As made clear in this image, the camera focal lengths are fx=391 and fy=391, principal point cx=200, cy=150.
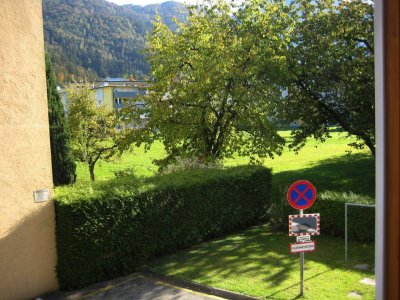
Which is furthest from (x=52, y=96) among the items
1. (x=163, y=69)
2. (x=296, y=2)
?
(x=296, y=2)

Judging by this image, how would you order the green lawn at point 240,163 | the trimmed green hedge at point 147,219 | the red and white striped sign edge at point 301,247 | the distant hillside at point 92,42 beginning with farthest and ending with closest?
1. the distant hillside at point 92,42
2. the green lawn at point 240,163
3. the trimmed green hedge at point 147,219
4. the red and white striped sign edge at point 301,247

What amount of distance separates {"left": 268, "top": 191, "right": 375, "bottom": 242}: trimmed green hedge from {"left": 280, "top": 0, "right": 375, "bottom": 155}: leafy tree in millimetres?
5256

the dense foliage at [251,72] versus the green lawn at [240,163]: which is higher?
the dense foliage at [251,72]

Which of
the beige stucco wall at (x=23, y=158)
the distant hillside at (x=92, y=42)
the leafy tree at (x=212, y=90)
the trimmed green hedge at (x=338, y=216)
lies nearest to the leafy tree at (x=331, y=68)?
the leafy tree at (x=212, y=90)

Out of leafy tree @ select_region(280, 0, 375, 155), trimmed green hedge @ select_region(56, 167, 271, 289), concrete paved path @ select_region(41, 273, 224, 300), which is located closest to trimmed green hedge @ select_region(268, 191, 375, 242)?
trimmed green hedge @ select_region(56, 167, 271, 289)

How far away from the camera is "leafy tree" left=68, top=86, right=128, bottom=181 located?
21312mm

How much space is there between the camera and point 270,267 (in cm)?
902

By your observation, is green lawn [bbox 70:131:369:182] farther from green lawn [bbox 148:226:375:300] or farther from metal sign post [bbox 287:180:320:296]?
metal sign post [bbox 287:180:320:296]

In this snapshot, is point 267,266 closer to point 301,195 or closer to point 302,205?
point 302,205

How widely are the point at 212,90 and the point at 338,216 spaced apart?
698 cm

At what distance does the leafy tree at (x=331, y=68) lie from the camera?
16.1m

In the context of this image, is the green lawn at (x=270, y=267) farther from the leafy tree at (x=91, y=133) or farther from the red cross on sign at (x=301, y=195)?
the leafy tree at (x=91, y=133)

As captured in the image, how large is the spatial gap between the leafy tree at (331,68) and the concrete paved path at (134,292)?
32.1 ft

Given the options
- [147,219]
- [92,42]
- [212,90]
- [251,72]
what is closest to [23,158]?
[147,219]
